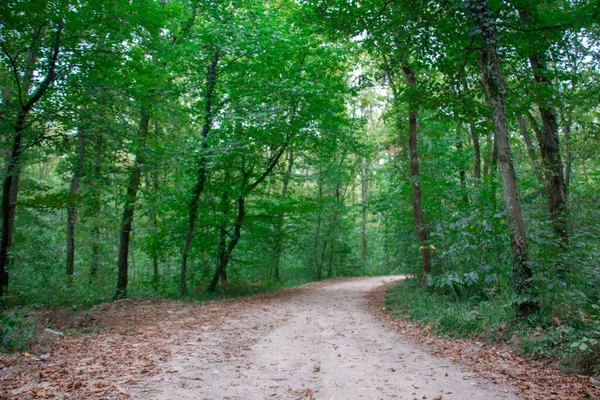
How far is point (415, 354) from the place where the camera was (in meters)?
5.57

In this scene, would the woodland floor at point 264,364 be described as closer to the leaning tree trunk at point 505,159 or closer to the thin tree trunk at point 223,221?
the leaning tree trunk at point 505,159

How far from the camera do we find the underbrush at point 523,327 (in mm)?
4422

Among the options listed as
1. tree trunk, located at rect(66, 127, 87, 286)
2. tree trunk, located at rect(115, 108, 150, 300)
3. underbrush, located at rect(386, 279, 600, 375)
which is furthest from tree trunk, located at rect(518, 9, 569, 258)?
tree trunk, located at rect(115, 108, 150, 300)

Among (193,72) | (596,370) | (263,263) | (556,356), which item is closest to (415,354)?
(556,356)

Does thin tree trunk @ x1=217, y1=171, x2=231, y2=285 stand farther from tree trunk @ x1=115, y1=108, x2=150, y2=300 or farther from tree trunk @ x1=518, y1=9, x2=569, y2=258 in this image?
tree trunk @ x1=518, y1=9, x2=569, y2=258

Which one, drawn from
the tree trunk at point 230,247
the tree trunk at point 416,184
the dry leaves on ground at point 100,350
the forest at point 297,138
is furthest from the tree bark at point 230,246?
the tree trunk at point 416,184

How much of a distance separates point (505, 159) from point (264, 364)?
5.15 meters

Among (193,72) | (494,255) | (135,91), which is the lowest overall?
→ (494,255)

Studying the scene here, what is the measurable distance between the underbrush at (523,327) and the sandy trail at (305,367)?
3.42ft

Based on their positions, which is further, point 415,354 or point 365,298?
point 365,298

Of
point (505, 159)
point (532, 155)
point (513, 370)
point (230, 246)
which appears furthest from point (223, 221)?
point (513, 370)

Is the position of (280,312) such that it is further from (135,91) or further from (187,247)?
(135,91)

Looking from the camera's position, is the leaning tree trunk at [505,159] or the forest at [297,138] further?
the forest at [297,138]

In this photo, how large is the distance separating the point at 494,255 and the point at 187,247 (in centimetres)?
935
